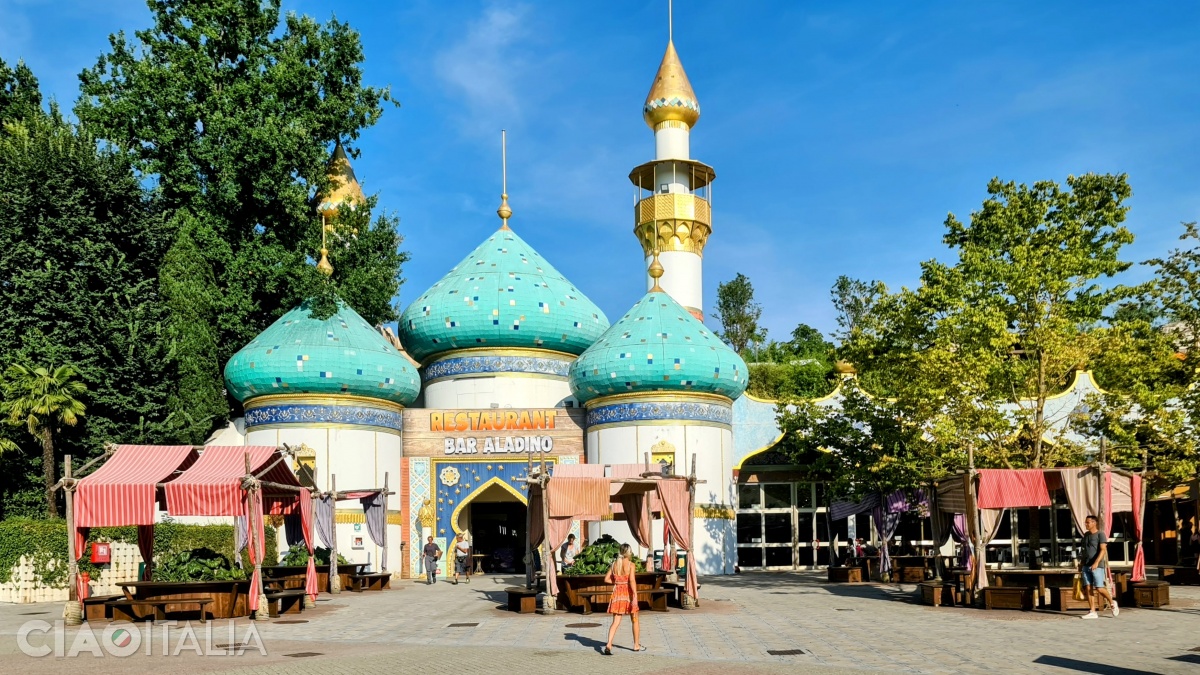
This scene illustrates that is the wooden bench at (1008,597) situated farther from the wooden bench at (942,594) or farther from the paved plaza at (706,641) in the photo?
the wooden bench at (942,594)

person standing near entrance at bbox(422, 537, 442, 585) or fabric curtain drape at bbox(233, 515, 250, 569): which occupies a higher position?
fabric curtain drape at bbox(233, 515, 250, 569)

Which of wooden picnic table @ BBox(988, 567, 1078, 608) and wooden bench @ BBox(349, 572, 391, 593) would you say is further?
wooden bench @ BBox(349, 572, 391, 593)

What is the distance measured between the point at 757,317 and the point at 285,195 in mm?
50324

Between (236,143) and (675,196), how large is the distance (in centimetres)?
1506

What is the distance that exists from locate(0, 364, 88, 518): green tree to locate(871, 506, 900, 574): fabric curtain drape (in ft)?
62.8

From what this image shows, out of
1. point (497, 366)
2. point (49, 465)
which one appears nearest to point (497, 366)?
point (497, 366)

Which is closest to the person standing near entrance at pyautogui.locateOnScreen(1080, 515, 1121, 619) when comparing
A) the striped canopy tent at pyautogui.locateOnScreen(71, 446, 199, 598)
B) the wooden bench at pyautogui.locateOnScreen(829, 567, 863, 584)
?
the wooden bench at pyautogui.locateOnScreen(829, 567, 863, 584)

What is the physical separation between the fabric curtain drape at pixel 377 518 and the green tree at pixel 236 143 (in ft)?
19.4

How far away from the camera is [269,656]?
13.9 meters

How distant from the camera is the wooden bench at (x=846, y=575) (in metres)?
27.7

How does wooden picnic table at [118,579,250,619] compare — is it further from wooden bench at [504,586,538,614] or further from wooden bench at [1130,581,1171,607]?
wooden bench at [1130,581,1171,607]

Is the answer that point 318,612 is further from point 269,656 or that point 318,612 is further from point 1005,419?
point 1005,419

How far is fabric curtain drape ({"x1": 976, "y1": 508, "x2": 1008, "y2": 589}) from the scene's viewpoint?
65.2 ft

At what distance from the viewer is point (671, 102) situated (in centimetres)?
4103
